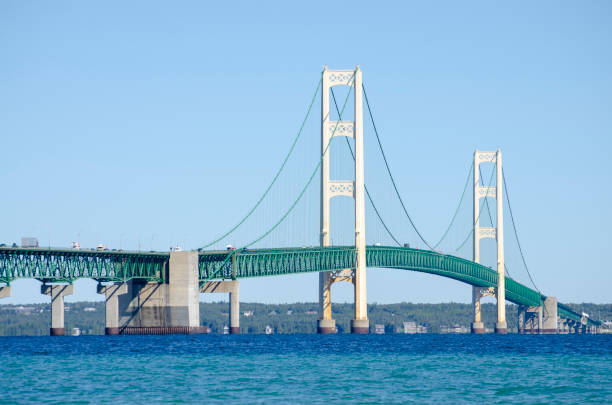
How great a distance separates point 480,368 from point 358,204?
4783 cm

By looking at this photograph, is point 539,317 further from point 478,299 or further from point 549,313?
point 478,299

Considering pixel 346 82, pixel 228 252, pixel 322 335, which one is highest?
pixel 346 82

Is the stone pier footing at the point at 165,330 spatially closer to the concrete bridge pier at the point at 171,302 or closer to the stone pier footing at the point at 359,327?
the concrete bridge pier at the point at 171,302

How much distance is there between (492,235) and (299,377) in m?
95.0

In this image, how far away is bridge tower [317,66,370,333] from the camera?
98375 millimetres

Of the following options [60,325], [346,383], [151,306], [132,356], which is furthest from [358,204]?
[346,383]

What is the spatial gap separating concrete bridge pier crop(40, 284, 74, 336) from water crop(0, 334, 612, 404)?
3027 cm

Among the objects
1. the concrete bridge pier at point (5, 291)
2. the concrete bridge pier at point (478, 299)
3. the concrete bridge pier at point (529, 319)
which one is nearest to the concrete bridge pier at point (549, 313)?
the concrete bridge pier at point (529, 319)

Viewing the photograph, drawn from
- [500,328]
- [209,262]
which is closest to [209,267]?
[209,262]

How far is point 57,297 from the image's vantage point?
9694 centimetres

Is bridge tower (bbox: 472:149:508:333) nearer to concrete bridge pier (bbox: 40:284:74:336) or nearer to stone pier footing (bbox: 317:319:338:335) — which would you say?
stone pier footing (bbox: 317:319:338:335)

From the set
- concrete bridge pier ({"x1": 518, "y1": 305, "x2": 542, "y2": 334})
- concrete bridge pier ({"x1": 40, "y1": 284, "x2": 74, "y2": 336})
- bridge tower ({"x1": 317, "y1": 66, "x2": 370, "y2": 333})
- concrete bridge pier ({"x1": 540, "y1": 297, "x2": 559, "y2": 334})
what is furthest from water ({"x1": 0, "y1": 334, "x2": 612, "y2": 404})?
concrete bridge pier ({"x1": 540, "y1": 297, "x2": 559, "y2": 334})

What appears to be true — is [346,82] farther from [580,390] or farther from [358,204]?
[580,390]

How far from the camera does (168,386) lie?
40.5 metres
